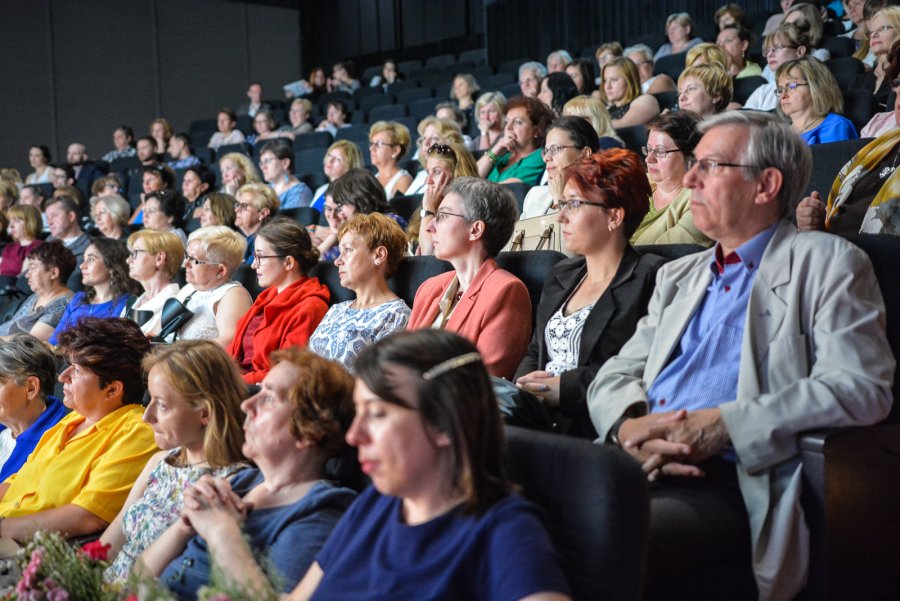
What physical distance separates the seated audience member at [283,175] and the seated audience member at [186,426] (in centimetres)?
353

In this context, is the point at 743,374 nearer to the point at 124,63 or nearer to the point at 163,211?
the point at 163,211

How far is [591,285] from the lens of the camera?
2.24 m

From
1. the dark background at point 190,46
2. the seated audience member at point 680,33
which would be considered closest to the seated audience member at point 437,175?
the seated audience member at point 680,33

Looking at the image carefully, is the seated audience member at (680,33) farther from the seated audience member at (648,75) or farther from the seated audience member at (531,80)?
the seated audience member at (531,80)

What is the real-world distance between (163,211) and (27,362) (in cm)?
230

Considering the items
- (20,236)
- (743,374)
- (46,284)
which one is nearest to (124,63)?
(20,236)

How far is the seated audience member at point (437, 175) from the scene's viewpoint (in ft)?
11.2

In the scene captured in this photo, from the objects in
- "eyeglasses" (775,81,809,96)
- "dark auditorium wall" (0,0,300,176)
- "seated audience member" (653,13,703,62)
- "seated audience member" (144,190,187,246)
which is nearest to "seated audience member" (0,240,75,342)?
"seated audience member" (144,190,187,246)

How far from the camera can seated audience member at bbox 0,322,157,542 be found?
2.21 meters

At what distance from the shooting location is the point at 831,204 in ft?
7.81

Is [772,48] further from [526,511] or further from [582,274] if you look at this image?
[526,511]

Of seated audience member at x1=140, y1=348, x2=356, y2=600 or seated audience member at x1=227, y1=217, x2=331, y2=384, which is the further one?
seated audience member at x1=227, y1=217, x2=331, y2=384

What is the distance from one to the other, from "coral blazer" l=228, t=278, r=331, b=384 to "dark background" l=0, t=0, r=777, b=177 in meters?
6.40

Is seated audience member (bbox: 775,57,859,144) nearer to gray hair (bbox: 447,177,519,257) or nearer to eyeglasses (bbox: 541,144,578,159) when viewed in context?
eyeglasses (bbox: 541,144,578,159)
